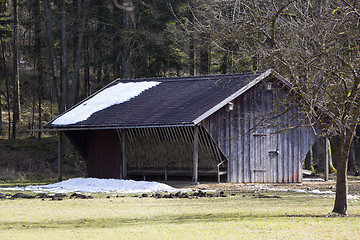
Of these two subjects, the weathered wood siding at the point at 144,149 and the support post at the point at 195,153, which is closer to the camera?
the support post at the point at 195,153

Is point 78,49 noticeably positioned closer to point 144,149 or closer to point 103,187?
point 144,149

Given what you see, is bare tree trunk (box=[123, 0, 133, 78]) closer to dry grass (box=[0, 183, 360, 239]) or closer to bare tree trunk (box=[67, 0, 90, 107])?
bare tree trunk (box=[67, 0, 90, 107])

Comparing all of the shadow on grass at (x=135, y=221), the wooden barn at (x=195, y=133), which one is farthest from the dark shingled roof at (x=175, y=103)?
the shadow on grass at (x=135, y=221)

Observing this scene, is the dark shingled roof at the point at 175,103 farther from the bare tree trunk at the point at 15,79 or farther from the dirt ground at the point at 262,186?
the bare tree trunk at the point at 15,79

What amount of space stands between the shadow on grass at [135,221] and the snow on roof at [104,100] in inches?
551

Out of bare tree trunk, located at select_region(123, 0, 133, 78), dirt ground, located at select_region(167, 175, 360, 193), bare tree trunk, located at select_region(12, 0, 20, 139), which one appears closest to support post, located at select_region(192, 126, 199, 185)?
dirt ground, located at select_region(167, 175, 360, 193)

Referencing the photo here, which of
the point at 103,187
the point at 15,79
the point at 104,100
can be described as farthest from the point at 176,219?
the point at 15,79

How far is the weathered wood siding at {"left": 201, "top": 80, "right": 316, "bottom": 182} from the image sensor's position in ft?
Result: 86.3

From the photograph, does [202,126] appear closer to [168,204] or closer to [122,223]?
[168,204]

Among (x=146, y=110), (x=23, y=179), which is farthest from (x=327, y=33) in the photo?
(x=23, y=179)

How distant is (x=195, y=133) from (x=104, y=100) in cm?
660

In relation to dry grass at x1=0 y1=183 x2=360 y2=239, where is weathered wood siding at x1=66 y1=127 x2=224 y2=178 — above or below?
above

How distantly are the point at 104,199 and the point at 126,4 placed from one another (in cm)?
2111

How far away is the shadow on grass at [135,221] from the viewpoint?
12734mm
